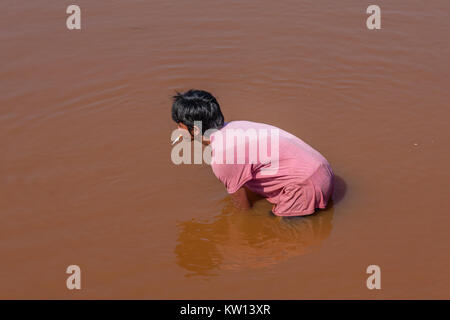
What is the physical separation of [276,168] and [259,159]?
15 centimetres

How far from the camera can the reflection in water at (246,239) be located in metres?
3.17

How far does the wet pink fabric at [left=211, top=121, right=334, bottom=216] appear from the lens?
2.95 metres

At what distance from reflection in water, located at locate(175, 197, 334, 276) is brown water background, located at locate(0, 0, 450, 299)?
0.01 meters

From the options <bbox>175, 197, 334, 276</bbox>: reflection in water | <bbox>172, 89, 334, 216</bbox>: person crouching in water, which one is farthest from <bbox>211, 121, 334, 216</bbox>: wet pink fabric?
<bbox>175, 197, 334, 276</bbox>: reflection in water

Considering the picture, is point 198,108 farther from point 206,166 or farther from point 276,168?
point 206,166

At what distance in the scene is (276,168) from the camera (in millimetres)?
3111

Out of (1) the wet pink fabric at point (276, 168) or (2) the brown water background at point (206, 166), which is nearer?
(1) the wet pink fabric at point (276, 168)

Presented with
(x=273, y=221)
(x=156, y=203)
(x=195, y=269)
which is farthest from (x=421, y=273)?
(x=156, y=203)

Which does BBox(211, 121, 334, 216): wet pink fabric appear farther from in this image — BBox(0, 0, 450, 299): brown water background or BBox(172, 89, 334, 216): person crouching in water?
BBox(0, 0, 450, 299): brown water background

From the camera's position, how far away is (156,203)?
11.9ft

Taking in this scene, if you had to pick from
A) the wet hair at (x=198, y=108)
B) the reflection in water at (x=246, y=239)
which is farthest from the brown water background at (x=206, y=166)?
the wet hair at (x=198, y=108)

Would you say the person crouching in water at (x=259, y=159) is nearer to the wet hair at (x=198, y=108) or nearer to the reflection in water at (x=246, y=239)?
the wet hair at (x=198, y=108)

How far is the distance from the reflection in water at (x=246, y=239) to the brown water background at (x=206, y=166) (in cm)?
1

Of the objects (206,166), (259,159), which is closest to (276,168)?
(259,159)
